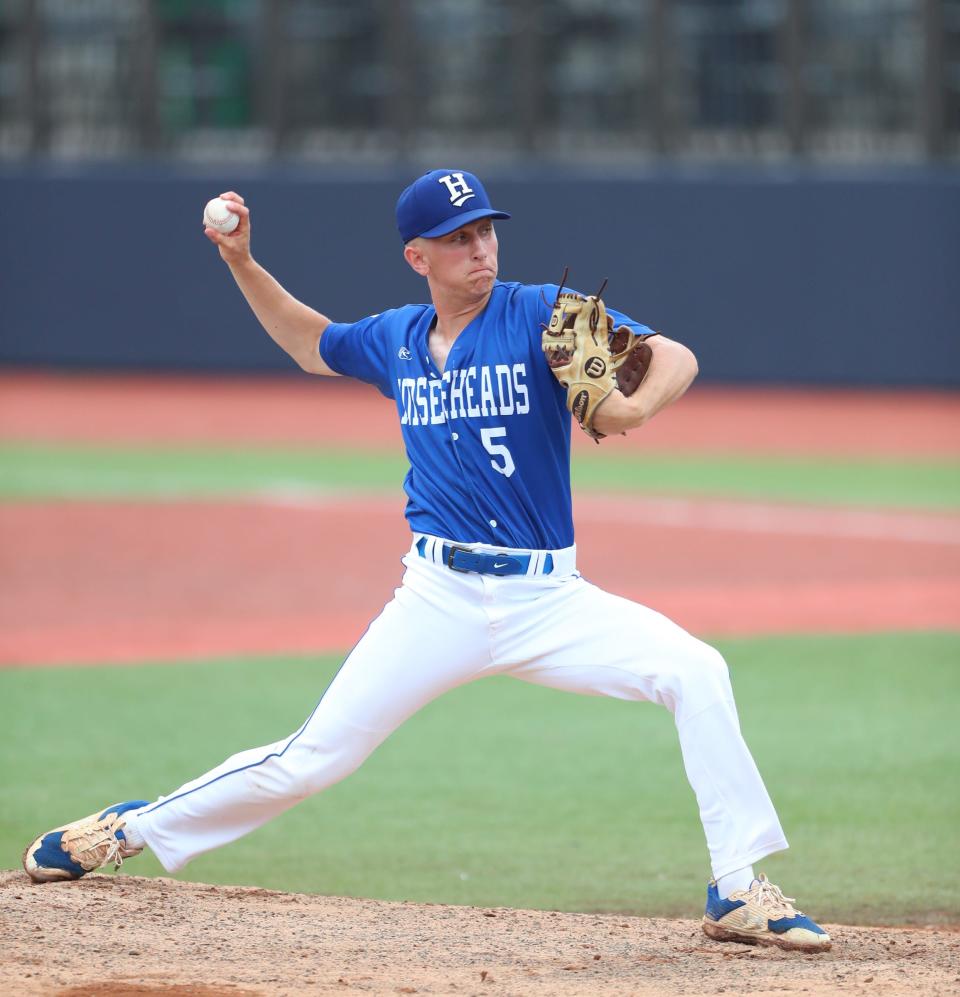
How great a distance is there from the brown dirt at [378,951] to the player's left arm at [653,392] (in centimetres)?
137

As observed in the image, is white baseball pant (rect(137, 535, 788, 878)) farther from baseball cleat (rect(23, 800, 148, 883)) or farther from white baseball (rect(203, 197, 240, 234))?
white baseball (rect(203, 197, 240, 234))

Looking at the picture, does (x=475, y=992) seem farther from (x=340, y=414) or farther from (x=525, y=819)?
(x=340, y=414)

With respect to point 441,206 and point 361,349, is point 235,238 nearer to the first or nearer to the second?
point 361,349

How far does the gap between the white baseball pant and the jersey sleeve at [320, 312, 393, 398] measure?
1.85 ft

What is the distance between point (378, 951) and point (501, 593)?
0.99m

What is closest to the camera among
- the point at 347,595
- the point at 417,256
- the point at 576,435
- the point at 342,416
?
the point at 417,256

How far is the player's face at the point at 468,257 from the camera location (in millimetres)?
4555

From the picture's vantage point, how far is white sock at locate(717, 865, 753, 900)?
4391mm

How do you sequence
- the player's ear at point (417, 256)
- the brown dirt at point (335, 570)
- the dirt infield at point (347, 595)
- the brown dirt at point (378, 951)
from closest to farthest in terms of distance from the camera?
the brown dirt at point (378, 951) → the dirt infield at point (347, 595) → the player's ear at point (417, 256) → the brown dirt at point (335, 570)

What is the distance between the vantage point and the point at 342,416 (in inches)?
787

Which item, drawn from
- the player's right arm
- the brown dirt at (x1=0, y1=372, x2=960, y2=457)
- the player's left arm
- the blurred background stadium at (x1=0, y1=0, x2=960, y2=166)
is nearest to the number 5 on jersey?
the player's left arm

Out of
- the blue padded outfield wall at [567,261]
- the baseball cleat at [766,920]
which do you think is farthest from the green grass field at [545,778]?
the blue padded outfield wall at [567,261]

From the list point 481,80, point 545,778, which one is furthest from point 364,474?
point 545,778

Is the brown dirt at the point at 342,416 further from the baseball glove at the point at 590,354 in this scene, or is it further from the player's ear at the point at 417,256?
the baseball glove at the point at 590,354
